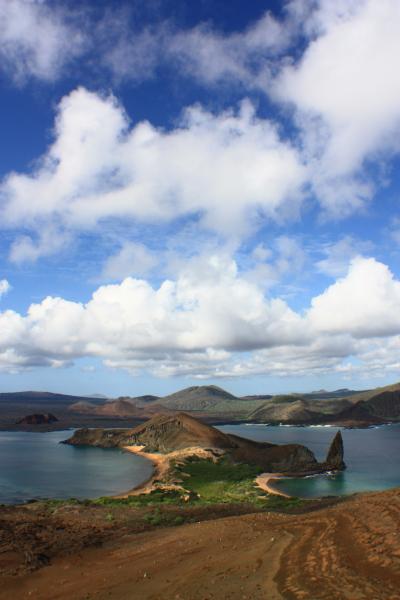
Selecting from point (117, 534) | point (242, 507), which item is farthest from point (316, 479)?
point (117, 534)

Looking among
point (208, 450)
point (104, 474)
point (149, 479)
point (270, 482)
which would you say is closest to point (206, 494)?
point (270, 482)

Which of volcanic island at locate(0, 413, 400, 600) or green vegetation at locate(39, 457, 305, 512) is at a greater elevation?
volcanic island at locate(0, 413, 400, 600)

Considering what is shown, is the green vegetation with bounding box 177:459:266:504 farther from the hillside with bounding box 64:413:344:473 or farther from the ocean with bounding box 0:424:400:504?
the ocean with bounding box 0:424:400:504

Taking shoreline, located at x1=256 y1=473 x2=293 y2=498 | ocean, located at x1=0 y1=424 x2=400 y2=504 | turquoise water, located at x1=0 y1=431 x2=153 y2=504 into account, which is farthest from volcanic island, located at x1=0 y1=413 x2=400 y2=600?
turquoise water, located at x1=0 y1=431 x2=153 y2=504

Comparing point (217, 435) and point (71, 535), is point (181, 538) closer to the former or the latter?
point (71, 535)

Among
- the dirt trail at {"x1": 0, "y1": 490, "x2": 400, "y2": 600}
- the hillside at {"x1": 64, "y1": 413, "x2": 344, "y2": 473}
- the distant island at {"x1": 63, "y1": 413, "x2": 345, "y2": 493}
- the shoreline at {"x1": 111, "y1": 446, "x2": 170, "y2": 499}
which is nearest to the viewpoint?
the dirt trail at {"x1": 0, "y1": 490, "x2": 400, "y2": 600}

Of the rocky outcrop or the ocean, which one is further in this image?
the rocky outcrop

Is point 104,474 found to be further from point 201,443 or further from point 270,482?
point 270,482
